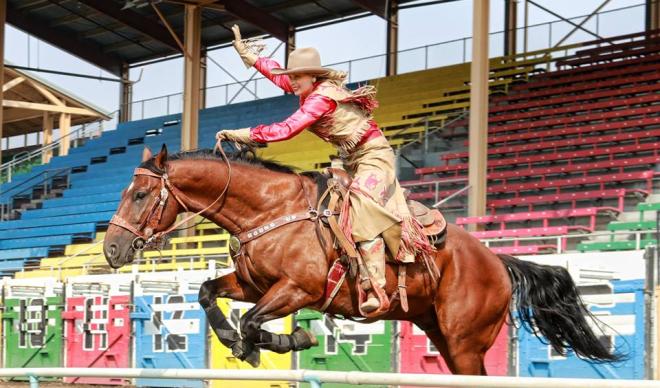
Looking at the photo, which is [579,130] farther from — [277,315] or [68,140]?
[68,140]

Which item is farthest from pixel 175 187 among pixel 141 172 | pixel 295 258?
pixel 295 258

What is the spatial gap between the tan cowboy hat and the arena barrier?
2.00 meters

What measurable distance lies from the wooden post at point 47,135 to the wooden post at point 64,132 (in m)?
0.41

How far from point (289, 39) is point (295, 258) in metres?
22.9

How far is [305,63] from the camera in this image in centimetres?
646

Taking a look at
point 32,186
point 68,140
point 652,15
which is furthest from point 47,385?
point 68,140

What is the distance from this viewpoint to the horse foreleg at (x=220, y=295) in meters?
6.23

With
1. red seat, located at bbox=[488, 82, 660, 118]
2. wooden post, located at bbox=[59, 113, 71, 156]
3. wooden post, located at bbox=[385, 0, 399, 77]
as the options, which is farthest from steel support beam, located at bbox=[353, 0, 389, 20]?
wooden post, located at bbox=[59, 113, 71, 156]

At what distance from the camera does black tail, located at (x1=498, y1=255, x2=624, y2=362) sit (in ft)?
23.6

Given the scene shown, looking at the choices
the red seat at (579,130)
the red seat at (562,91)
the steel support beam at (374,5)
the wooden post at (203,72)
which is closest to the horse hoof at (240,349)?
the red seat at (579,130)

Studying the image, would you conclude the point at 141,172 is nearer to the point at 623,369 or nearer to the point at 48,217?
the point at 623,369

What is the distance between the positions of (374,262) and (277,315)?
0.68 m

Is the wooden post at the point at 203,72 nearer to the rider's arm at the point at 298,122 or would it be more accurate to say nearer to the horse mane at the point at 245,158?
the horse mane at the point at 245,158

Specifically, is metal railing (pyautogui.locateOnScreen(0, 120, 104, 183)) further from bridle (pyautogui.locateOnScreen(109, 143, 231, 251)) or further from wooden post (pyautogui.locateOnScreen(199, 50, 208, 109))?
bridle (pyautogui.locateOnScreen(109, 143, 231, 251))
